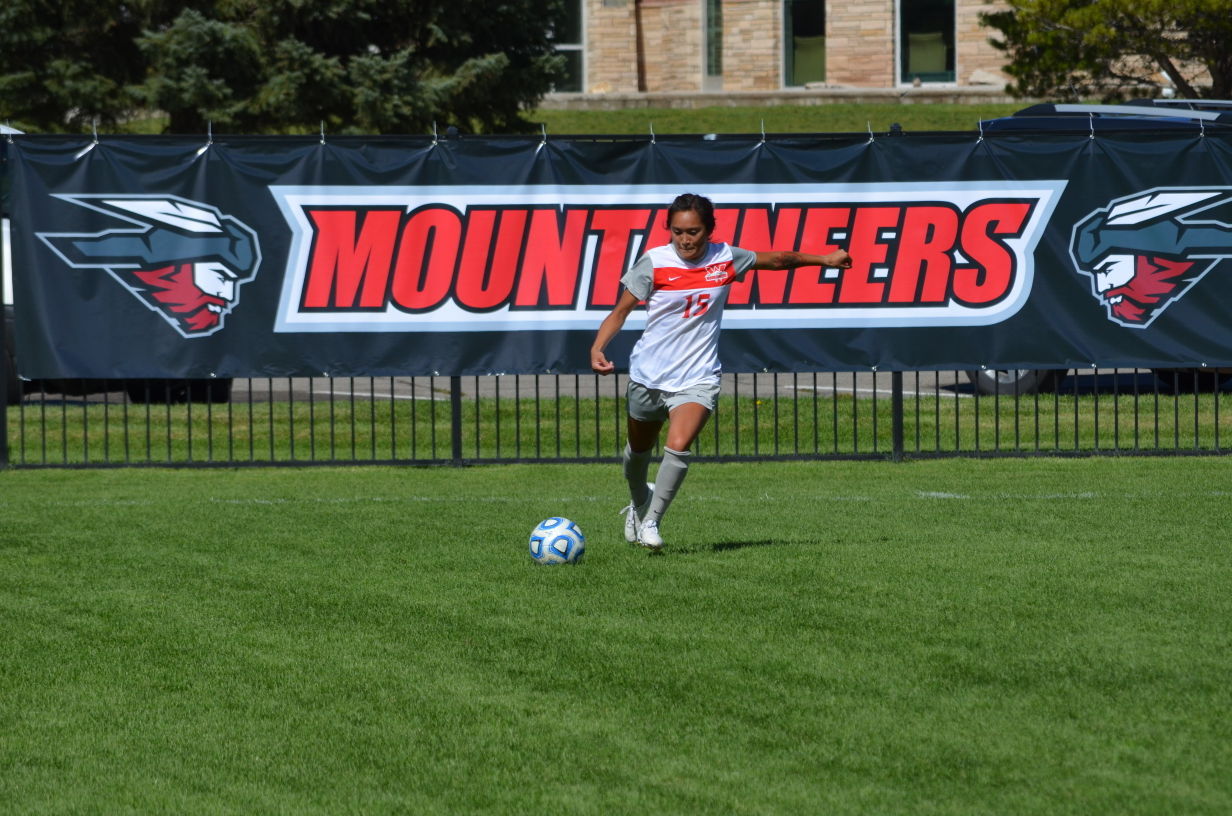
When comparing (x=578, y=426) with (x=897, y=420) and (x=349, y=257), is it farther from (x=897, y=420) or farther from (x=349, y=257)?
(x=897, y=420)

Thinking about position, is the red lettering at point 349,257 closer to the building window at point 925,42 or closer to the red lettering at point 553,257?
the red lettering at point 553,257

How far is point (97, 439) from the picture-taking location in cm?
1633

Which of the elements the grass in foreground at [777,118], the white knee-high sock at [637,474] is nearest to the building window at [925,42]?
the grass in foreground at [777,118]

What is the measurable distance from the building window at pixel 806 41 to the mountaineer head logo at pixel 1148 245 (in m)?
35.5

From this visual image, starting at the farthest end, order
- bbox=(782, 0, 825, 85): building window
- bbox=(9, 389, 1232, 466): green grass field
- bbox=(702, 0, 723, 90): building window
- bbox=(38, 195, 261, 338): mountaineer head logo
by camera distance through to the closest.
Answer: bbox=(702, 0, 723, 90): building window, bbox=(782, 0, 825, 85): building window, bbox=(9, 389, 1232, 466): green grass field, bbox=(38, 195, 261, 338): mountaineer head logo

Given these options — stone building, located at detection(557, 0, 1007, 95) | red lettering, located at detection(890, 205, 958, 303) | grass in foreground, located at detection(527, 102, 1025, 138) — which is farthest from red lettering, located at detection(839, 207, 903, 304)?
stone building, located at detection(557, 0, 1007, 95)

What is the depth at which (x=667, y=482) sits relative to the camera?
9.30 metres

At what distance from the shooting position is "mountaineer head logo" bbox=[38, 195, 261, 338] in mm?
13859

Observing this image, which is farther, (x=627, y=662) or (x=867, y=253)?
(x=867, y=253)

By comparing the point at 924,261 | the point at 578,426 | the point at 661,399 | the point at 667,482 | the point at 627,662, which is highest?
the point at 924,261

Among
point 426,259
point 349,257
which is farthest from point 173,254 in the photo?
point 426,259

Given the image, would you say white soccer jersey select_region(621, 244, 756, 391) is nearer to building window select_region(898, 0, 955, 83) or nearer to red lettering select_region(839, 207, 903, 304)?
red lettering select_region(839, 207, 903, 304)

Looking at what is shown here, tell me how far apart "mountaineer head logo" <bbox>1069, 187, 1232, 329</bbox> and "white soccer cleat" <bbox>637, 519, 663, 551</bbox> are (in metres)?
6.32

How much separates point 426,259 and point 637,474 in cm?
508
